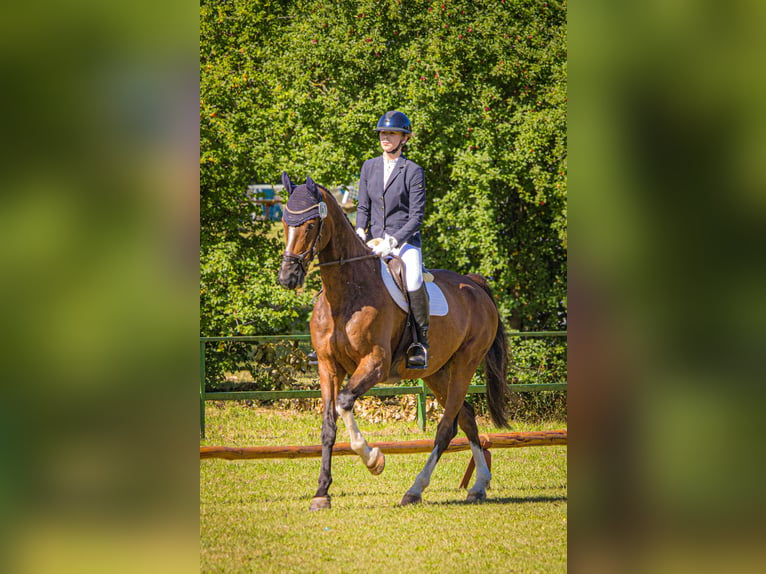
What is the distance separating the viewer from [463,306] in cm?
675

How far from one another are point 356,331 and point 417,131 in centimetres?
654

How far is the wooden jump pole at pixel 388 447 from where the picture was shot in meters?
6.46

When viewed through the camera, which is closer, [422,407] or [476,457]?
[476,457]

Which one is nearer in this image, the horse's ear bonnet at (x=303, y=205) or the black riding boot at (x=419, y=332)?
the horse's ear bonnet at (x=303, y=205)

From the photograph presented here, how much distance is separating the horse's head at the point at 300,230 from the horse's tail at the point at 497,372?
2227mm

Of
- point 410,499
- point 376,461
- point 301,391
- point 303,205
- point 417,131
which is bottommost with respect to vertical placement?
point 410,499

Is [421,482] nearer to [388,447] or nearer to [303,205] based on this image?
[388,447]

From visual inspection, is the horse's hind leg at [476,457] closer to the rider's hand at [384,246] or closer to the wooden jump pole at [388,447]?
the wooden jump pole at [388,447]

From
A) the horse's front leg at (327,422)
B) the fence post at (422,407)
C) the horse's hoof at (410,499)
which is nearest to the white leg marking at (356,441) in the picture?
the horse's front leg at (327,422)

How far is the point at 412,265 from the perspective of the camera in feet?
20.1

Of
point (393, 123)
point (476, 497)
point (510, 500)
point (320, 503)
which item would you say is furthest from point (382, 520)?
point (393, 123)

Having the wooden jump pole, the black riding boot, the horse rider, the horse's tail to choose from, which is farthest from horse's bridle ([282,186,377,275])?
the horse's tail
